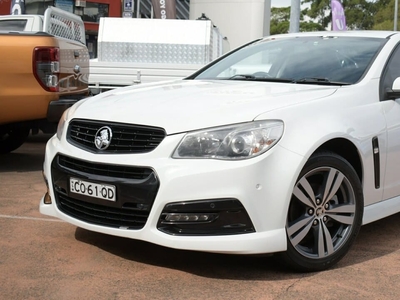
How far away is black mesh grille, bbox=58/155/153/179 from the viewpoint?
3768mm

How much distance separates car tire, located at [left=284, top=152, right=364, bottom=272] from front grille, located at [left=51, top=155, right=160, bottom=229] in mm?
821

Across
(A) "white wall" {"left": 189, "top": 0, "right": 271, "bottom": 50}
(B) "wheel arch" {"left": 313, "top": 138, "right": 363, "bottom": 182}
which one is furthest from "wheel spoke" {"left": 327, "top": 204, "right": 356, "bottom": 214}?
→ (A) "white wall" {"left": 189, "top": 0, "right": 271, "bottom": 50}

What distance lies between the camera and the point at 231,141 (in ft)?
12.1

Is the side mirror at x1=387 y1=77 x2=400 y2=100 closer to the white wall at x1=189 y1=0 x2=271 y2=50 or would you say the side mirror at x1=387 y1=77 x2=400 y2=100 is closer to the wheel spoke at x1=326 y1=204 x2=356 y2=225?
the wheel spoke at x1=326 y1=204 x2=356 y2=225

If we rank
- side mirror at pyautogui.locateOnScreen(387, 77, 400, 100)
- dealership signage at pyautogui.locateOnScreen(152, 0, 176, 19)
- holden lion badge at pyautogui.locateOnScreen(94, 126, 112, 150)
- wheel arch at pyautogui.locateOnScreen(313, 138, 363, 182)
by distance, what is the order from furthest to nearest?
dealership signage at pyautogui.locateOnScreen(152, 0, 176, 19), side mirror at pyautogui.locateOnScreen(387, 77, 400, 100), wheel arch at pyautogui.locateOnScreen(313, 138, 363, 182), holden lion badge at pyautogui.locateOnScreen(94, 126, 112, 150)

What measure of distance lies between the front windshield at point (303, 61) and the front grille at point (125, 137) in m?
1.44

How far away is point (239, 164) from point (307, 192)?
20.1 inches

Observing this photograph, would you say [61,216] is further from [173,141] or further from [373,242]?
[373,242]

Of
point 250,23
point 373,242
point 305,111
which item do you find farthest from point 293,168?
→ point 250,23

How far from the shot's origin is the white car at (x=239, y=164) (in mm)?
3666

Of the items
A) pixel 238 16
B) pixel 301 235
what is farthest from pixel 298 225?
pixel 238 16

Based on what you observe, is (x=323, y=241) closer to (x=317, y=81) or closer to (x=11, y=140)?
(x=317, y=81)

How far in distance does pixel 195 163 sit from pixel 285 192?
516 millimetres

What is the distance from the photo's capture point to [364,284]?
384cm
